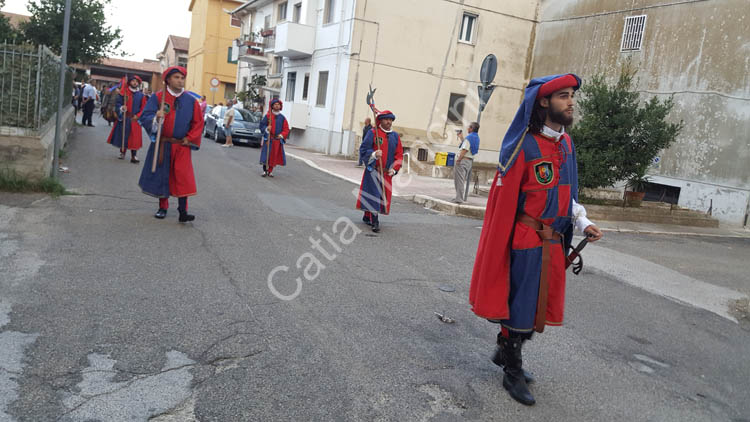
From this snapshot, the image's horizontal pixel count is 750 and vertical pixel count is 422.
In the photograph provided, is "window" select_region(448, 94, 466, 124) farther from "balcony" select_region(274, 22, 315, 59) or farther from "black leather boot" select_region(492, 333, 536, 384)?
"black leather boot" select_region(492, 333, 536, 384)

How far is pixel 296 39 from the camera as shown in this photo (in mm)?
26703

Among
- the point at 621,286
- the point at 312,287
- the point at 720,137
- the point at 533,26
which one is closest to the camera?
the point at 312,287

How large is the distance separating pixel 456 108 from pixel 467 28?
340 cm

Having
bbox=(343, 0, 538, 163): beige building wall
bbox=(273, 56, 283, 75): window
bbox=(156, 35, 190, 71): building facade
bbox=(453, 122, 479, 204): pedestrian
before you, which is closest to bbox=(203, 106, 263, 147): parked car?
bbox=(343, 0, 538, 163): beige building wall

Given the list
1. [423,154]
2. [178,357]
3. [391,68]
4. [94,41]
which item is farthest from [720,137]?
[94,41]

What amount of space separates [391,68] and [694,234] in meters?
14.1

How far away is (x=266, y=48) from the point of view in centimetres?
3403

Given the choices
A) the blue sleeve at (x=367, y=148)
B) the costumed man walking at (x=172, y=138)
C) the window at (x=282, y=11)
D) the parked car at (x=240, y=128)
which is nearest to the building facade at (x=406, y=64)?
the parked car at (x=240, y=128)

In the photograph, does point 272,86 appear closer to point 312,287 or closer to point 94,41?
point 94,41

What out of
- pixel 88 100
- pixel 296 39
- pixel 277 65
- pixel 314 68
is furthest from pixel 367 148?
pixel 277 65

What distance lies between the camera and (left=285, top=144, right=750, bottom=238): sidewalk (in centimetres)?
1244

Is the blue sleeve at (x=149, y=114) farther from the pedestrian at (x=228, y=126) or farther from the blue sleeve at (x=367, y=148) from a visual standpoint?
the pedestrian at (x=228, y=126)

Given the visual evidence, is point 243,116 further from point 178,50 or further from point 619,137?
point 178,50

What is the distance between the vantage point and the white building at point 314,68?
2422cm
